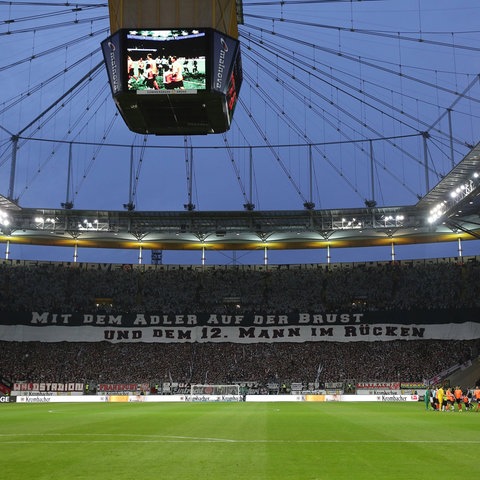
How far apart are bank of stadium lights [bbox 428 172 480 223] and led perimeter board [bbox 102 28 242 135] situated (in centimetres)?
2790

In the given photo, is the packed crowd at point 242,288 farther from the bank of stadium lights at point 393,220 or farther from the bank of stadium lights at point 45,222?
the bank of stadium lights at point 45,222

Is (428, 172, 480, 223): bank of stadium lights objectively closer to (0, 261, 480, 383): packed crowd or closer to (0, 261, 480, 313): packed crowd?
(0, 261, 480, 383): packed crowd

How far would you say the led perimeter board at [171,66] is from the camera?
1955 centimetres

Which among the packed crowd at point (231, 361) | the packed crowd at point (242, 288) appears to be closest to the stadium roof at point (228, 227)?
the packed crowd at point (242, 288)

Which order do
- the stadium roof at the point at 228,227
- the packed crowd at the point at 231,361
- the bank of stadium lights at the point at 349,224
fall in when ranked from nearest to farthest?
1. the packed crowd at the point at 231,361
2. the stadium roof at the point at 228,227
3. the bank of stadium lights at the point at 349,224

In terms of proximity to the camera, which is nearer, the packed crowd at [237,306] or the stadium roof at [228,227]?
the packed crowd at [237,306]

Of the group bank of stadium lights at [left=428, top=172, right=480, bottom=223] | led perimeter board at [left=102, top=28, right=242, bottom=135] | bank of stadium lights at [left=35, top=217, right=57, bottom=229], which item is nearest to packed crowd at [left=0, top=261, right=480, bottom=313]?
bank of stadium lights at [left=35, top=217, right=57, bottom=229]

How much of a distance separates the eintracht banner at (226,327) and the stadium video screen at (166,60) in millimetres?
48309

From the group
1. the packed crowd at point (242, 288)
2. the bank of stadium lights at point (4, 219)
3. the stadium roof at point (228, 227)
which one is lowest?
the packed crowd at point (242, 288)

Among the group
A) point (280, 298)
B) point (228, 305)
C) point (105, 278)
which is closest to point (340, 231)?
point (280, 298)

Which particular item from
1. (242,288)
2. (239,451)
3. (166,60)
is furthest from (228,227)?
(239,451)

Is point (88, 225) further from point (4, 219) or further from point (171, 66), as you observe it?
point (171, 66)

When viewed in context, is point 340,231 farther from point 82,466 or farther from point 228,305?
point 82,466

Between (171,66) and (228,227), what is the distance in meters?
46.2
